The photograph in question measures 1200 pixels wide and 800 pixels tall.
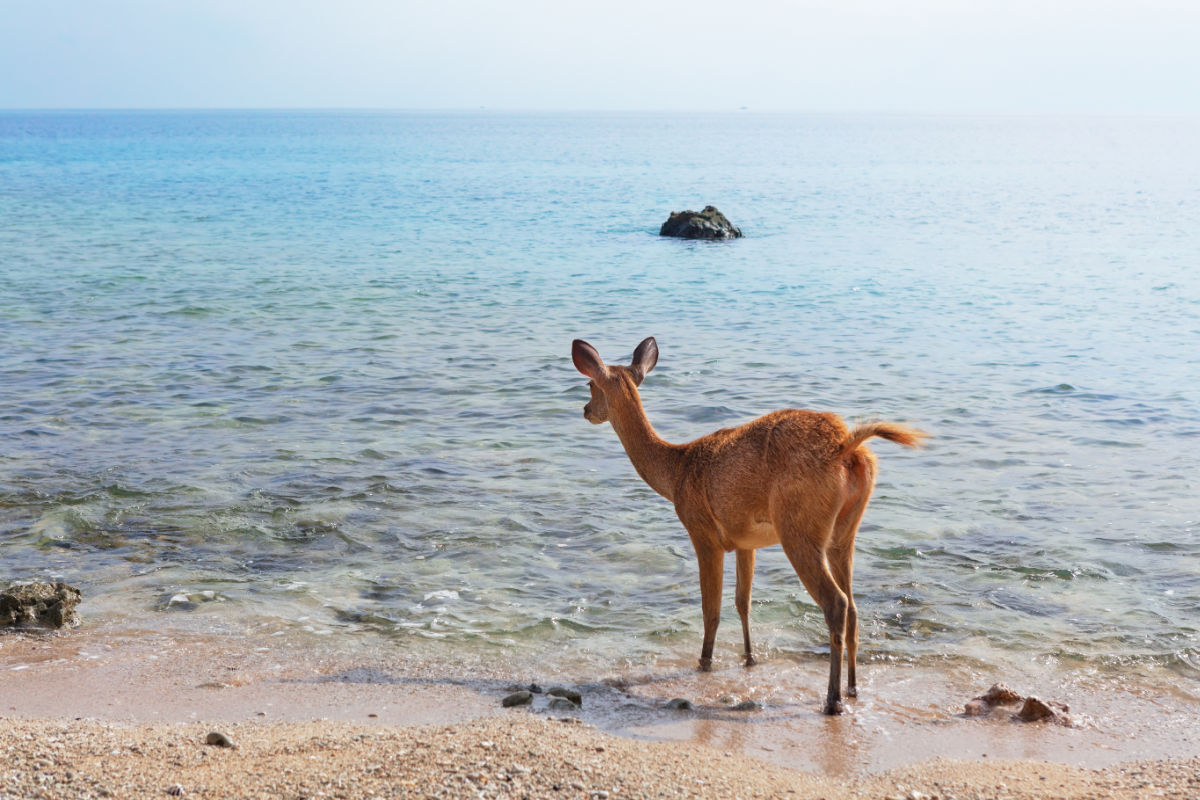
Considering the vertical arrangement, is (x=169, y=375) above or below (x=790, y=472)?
below

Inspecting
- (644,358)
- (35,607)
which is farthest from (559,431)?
(35,607)

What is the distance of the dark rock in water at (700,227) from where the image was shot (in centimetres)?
3291

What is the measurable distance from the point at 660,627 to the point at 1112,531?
437cm

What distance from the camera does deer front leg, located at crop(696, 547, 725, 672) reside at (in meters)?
6.78

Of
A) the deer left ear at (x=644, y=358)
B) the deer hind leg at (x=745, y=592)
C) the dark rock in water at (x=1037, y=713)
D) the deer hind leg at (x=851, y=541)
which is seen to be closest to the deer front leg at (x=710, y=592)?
the deer hind leg at (x=745, y=592)

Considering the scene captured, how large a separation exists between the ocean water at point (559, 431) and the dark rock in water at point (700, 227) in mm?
741

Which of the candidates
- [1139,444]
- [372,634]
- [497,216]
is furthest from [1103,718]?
[497,216]

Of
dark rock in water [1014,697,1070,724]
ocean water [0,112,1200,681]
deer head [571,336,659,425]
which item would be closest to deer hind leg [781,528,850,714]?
dark rock in water [1014,697,1070,724]

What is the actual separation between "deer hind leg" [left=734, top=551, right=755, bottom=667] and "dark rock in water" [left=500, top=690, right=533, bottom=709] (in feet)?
4.96

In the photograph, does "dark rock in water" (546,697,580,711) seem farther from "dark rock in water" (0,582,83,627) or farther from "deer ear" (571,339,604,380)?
"dark rock in water" (0,582,83,627)

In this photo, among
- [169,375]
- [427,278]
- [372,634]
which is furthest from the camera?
[427,278]

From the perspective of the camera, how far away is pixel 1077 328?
1919 cm

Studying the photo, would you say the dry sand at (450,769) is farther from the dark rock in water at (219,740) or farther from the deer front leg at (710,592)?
the deer front leg at (710,592)

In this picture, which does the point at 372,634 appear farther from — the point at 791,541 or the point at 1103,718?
the point at 1103,718
